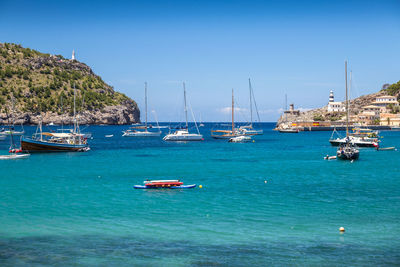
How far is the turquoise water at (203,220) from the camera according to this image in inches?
Result: 720

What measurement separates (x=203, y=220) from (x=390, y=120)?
592ft

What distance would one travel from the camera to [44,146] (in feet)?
228

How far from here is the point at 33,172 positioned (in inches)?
1791

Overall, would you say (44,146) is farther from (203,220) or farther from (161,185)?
(203,220)

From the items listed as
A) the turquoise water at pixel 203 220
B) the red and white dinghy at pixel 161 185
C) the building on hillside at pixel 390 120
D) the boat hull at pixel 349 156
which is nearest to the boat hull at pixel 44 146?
the turquoise water at pixel 203 220

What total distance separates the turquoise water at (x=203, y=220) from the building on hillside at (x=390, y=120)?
15346 cm

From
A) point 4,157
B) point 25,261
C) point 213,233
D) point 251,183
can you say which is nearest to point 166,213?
point 213,233

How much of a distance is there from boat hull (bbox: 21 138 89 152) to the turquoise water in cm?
2507

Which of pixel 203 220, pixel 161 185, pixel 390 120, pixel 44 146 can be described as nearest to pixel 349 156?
pixel 161 185

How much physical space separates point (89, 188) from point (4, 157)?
29045 millimetres

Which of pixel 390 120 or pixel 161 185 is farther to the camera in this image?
pixel 390 120

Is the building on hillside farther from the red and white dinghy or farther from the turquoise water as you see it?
the red and white dinghy

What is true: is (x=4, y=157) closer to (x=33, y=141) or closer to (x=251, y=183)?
(x=33, y=141)

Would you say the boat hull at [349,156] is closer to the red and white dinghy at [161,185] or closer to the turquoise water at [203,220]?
the turquoise water at [203,220]
